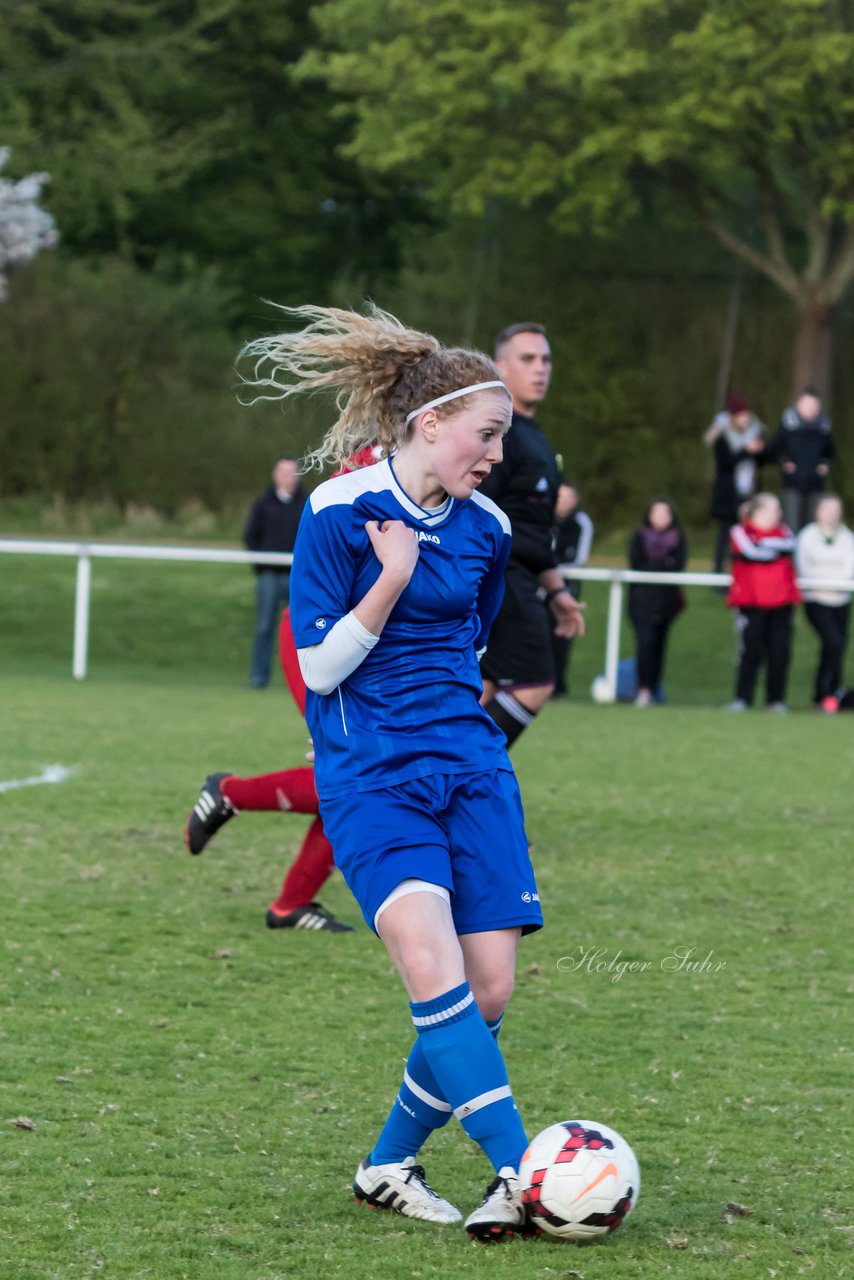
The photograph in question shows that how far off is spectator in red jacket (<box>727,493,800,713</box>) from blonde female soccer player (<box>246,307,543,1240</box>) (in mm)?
12762

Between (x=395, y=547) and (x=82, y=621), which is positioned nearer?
(x=395, y=547)

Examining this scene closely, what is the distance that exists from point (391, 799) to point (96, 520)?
24.7 meters

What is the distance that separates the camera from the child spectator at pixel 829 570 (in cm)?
1689

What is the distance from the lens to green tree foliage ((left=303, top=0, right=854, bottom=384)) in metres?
22.8

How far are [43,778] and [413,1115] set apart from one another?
678 centimetres

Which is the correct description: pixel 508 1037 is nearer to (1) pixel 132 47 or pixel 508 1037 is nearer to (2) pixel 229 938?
(2) pixel 229 938

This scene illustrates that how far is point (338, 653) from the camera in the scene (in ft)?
12.9

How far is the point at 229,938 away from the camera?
6.83 m

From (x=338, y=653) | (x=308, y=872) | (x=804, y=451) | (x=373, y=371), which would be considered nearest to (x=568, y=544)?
(x=804, y=451)

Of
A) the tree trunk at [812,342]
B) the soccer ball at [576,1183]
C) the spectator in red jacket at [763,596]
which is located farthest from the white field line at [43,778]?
the tree trunk at [812,342]

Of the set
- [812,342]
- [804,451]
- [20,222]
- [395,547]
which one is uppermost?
[20,222]

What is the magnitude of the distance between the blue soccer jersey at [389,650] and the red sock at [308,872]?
9.00ft

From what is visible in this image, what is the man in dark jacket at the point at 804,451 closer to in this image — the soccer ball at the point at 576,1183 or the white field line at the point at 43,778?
the white field line at the point at 43,778

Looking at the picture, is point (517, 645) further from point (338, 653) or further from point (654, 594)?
point (654, 594)
